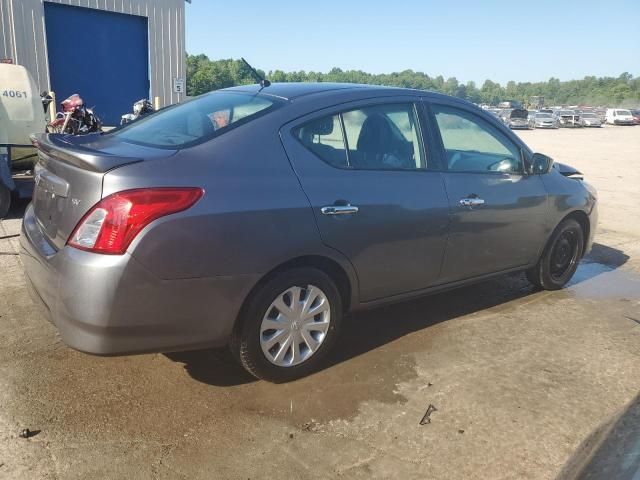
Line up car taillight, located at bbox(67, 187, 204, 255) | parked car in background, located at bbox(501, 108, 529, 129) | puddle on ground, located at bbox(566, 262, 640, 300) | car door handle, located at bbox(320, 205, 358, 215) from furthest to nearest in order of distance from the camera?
1. parked car in background, located at bbox(501, 108, 529, 129)
2. puddle on ground, located at bbox(566, 262, 640, 300)
3. car door handle, located at bbox(320, 205, 358, 215)
4. car taillight, located at bbox(67, 187, 204, 255)

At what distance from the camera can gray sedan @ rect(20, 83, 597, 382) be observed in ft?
8.34

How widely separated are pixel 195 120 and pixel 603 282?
434 cm

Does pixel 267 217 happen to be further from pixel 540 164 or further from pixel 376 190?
pixel 540 164

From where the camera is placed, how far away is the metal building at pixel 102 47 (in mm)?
11773

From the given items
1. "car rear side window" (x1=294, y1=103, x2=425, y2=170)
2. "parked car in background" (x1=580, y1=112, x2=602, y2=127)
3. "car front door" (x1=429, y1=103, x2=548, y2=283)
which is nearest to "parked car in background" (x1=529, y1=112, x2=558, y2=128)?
"parked car in background" (x1=580, y1=112, x2=602, y2=127)

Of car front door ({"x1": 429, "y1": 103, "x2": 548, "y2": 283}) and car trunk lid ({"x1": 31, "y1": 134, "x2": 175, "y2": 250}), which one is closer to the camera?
car trunk lid ({"x1": 31, "y1": 134, "x2": 175, "y2": 250})

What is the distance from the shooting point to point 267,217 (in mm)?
2830

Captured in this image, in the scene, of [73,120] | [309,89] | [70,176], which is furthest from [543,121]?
[70,176]

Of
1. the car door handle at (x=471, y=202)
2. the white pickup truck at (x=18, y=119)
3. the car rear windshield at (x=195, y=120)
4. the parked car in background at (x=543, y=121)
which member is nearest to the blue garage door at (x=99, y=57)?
the white pickup truck at (x=18, y=119)

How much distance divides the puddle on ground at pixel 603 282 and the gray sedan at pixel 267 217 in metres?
1.39

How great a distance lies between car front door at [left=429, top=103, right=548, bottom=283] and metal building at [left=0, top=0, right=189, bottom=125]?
10630 mm

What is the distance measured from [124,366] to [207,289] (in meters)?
1.01

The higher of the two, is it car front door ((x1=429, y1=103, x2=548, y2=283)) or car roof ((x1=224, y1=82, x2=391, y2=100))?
car roof ((x1=224, y1=82, x2=391, y2=100))

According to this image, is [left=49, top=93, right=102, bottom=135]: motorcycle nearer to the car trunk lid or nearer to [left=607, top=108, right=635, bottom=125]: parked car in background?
the car trunk lid
